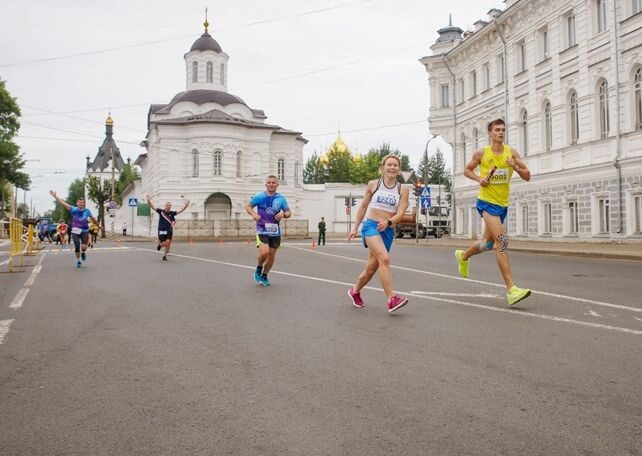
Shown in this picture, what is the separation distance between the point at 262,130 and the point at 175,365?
5245cm

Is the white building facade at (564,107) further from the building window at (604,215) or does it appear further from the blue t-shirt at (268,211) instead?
the blue t-shirt at (268,211)

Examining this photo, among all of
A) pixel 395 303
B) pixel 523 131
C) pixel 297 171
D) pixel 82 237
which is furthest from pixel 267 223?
pixel 297 171

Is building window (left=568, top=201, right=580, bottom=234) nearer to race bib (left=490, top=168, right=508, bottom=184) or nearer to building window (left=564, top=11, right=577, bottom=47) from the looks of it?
building window (left=564, top=11, right=577, bottom=47)

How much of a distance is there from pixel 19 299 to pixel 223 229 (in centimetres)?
4157

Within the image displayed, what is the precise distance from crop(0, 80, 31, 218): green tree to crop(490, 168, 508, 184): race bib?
5094 cm

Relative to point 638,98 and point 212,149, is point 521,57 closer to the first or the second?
point 638,98

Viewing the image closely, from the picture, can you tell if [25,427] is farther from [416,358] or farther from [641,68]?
[641,68]

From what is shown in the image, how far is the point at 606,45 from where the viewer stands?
23906 millimetres

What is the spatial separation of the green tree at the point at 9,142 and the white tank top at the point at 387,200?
165 feet

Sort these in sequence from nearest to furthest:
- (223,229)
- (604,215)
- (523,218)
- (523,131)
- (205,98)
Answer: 1. (604,215)
2. (523,218)
3. (523,131)
4. (223,229)
5. (205,98)

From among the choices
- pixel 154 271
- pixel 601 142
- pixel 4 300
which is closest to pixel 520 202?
pixel 601 142

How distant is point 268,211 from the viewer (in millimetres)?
10023

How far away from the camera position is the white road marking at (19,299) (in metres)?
7.59

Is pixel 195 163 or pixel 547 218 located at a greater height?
pixel 195 163
